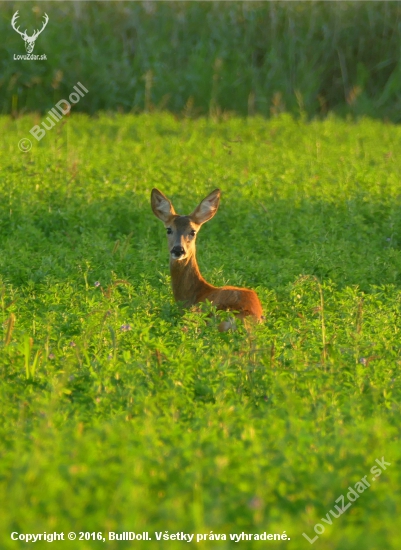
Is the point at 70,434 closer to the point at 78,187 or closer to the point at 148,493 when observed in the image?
the point at 148,493

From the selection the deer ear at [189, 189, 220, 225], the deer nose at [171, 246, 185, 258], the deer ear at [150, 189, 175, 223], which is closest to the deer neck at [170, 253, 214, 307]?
the deer nose at [171, 246, 185, 258]

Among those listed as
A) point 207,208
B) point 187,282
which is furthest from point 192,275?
point 207,208

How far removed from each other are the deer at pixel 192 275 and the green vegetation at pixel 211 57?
872cm

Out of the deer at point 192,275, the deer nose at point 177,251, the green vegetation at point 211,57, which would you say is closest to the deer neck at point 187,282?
the deer at point 192,275

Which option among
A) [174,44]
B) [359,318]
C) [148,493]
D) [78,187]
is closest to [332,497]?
[148,493]

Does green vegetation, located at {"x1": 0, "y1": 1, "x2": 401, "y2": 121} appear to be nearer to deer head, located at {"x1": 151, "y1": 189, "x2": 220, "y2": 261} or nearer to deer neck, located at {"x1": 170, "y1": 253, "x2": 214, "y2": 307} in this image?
deer head, located at {"x1": 151, "y1": 189, "x2": 220, "y2": 261}

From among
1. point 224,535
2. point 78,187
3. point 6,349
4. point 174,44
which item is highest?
point 174,44

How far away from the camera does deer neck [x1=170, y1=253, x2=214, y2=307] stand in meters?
8.01

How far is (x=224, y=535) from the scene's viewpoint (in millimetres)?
3902

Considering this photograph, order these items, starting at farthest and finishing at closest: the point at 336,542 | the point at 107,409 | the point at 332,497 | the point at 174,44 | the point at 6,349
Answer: the point at 174,44, the point at 6,349, the point at 107,409, the point at 332,497, the point at 336,542

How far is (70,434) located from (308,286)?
3.83 metres

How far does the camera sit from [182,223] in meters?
8.45

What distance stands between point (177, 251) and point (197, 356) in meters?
1.96

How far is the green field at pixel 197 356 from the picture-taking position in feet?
13.4
